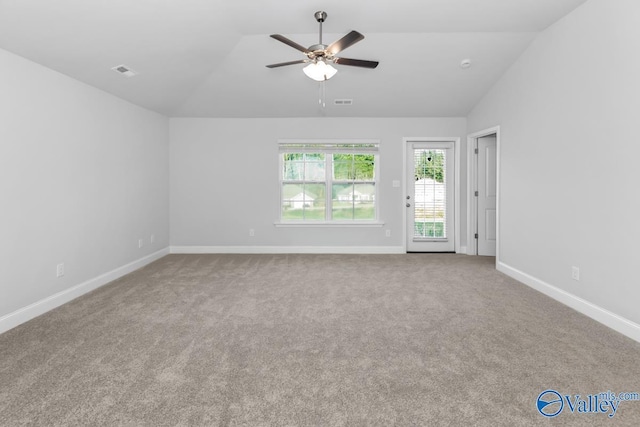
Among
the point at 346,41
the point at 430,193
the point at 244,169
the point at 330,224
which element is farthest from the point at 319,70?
the point at 430,193

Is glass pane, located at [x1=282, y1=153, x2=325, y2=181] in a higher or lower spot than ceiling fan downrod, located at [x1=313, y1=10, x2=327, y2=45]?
lower

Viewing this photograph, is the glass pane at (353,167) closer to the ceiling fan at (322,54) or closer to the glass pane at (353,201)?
the glass pane at (353,201)

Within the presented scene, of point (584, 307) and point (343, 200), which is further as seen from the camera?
point (343, 200)

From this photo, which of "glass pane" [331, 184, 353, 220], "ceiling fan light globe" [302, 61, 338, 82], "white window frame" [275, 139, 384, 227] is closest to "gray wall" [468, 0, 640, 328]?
"white window frame" [275, 139, 384, 227]

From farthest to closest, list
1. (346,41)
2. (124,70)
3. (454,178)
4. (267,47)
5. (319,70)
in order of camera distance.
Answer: (454,178)
(267,47)
(124,70)
(319,70)
(346,41)

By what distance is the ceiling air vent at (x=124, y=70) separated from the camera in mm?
3566

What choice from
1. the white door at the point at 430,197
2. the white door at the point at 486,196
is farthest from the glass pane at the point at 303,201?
the white door at the point at 486,196

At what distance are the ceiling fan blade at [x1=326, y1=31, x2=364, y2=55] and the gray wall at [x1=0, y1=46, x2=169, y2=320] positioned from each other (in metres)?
2.73

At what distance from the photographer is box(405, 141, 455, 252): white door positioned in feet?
19.3

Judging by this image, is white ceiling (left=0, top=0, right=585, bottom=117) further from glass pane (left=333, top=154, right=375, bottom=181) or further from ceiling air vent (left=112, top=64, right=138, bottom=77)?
glass pane (left=333, top=154, right=375, bottom=181)

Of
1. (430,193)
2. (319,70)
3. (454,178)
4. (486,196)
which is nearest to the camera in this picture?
(319,70)

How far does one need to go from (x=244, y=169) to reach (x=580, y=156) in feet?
15.3

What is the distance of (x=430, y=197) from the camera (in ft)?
19.4

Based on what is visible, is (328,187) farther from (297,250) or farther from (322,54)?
(322,54)
